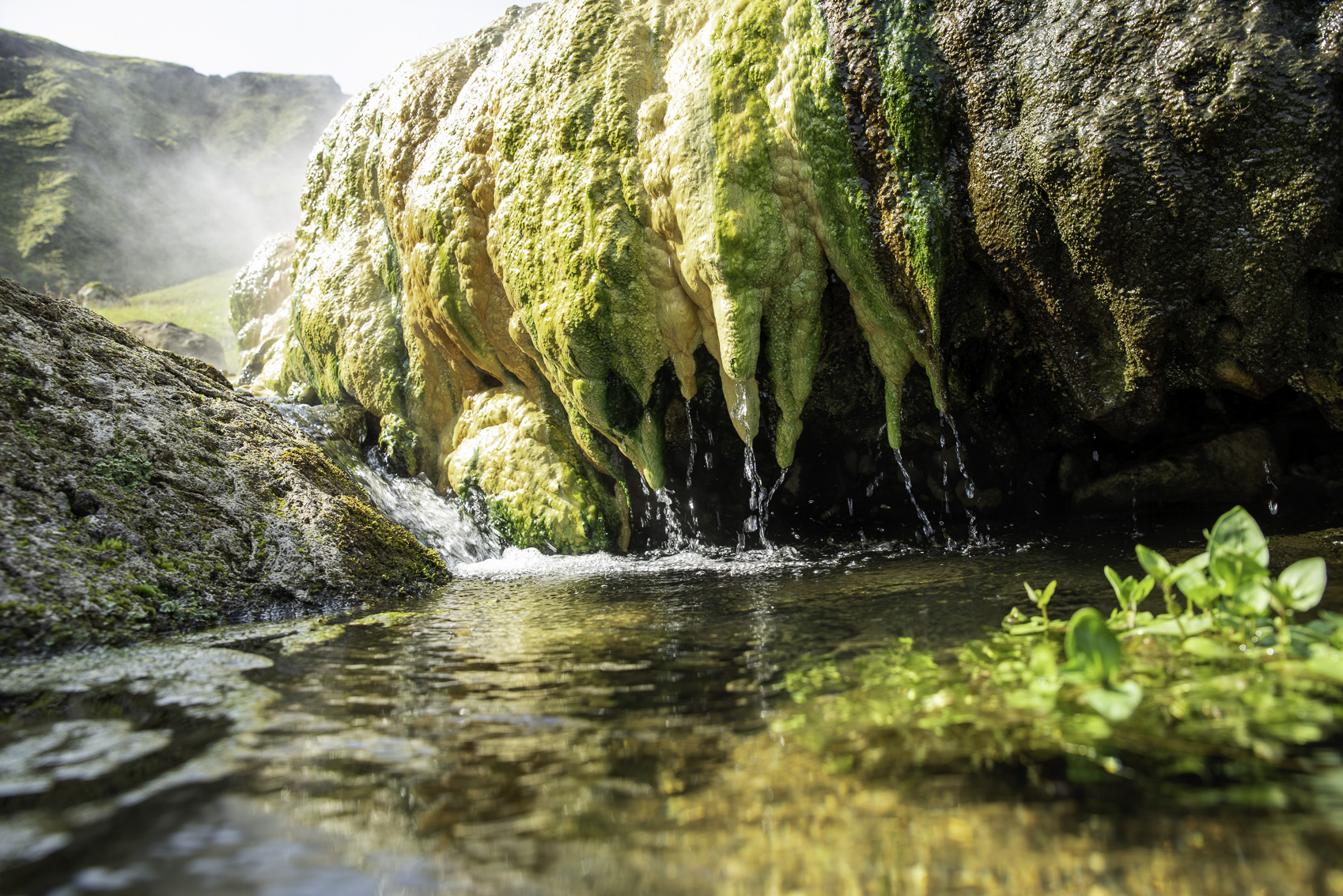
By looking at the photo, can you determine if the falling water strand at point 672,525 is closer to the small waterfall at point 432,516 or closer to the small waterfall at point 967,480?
the small waterfall at point 432,516

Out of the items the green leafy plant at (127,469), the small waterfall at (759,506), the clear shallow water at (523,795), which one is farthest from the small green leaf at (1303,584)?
the small waterfall at (759,506)

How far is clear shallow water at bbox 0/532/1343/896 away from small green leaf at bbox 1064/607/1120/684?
0.44 m

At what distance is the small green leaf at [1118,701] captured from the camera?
1364 mm

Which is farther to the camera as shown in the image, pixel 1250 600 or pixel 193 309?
pixel 193 309

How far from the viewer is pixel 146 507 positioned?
363cm

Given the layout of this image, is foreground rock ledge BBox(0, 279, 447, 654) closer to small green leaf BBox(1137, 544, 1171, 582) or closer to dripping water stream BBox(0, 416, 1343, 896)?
dripping water stream BBox(0, 416, 1343, 896)

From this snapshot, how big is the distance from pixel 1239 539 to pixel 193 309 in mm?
31726

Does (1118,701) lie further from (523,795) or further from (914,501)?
(914,501)

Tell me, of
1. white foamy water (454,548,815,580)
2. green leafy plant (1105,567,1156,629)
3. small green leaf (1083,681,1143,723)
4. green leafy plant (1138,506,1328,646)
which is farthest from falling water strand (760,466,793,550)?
small green leaf (1083,681,1143,723)

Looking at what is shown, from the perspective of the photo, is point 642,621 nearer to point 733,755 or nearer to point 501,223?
point 733,755

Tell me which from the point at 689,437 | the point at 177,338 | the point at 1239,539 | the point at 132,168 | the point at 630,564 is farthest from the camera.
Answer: the point at 132,168

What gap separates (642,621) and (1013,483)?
179 inches

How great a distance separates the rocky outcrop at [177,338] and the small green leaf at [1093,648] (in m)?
19.2

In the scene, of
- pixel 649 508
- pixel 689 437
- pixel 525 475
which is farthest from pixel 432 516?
pixel 689 437
